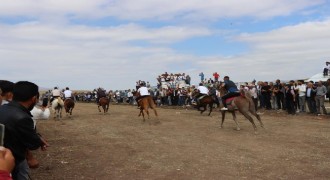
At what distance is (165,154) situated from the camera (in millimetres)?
11852

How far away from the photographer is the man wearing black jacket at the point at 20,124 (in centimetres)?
439


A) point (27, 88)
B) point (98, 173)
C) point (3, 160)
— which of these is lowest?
point (98, 173)

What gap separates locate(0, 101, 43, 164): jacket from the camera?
439cm

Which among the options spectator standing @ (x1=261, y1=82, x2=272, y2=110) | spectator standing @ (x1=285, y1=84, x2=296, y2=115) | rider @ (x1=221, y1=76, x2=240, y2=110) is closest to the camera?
rider @ (x1=221, y1=76, x2=240, y2=110)

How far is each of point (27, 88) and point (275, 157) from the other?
318 inches

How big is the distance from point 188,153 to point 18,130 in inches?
312

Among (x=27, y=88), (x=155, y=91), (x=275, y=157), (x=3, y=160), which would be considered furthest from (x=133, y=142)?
(x=155, y=91)

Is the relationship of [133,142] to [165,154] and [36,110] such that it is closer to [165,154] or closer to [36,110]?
[165,154]

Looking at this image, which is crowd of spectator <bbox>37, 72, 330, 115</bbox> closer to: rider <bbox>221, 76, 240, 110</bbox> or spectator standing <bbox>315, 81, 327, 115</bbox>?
spectator standing <bbox>315, 81, 327, 115</bbox>

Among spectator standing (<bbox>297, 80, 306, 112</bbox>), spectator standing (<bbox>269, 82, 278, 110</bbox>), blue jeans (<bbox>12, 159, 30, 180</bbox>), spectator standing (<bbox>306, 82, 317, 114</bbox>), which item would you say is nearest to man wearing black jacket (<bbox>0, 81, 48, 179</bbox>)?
blue jeans (<bbox>12, 159, 30, 180</bbox>)

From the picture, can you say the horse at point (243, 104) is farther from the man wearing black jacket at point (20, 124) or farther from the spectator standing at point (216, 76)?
the spectator standing at point (216, 76)

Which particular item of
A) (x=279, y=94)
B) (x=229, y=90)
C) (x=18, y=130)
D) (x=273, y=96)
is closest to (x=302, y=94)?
(x=279, y=94)

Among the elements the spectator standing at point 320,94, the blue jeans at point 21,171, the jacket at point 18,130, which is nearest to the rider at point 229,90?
the spectator standing at point 320,94

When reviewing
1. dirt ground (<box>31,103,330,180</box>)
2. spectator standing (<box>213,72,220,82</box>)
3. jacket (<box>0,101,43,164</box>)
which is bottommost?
dirt ground (<box>31,103,330,180</box>)
